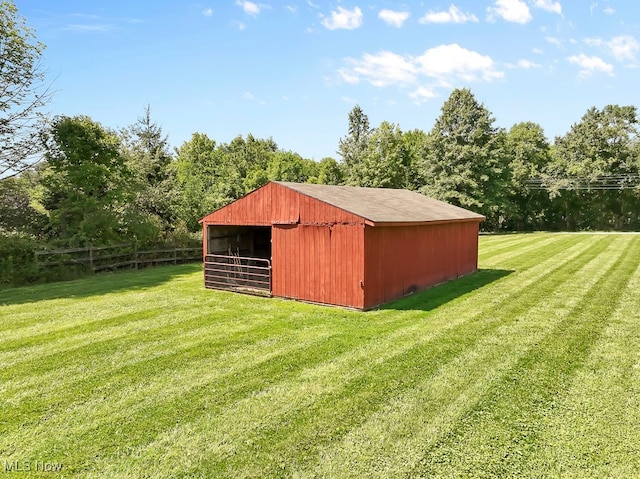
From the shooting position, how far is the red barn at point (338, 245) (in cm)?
959

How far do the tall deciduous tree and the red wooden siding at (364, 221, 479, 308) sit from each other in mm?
15761

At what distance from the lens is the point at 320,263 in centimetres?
1012

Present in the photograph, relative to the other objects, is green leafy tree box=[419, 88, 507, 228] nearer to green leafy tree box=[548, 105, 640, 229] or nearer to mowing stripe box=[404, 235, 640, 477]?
green leafy tree box=[548, 105, 640, 229]

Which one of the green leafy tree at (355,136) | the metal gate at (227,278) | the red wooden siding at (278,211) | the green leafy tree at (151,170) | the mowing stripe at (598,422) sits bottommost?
the mowing stripe at (598,422)

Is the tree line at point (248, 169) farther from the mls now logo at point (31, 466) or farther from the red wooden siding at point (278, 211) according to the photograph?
the mls now logo at point (31, 466)

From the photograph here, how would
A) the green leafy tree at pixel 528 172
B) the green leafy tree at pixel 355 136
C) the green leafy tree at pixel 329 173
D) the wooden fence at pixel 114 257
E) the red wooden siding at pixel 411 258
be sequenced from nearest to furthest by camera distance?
the red wooden siding at pixel 411 258 < the wooden fence at pixel 114 257 < the green leafy tree at pixel 528 172 < the green leafy tree at pixel 329 173 < the green leafy tree at pixel 355 136

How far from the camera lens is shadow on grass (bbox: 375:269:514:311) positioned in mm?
9984

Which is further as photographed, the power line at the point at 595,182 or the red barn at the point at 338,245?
the power line at the point at 595,182

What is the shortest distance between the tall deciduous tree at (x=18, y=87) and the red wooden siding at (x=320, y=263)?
42.8 ft

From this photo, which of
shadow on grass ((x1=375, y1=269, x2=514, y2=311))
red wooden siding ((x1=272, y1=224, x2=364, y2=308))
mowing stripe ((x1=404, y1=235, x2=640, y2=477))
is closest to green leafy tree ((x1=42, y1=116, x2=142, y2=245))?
red wooden siding ((x1=272, y1=224, x2=364, y2=308))

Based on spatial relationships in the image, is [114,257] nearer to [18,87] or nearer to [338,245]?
[18,87]

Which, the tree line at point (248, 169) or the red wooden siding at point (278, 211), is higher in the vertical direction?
the tree line at point (248, 169)

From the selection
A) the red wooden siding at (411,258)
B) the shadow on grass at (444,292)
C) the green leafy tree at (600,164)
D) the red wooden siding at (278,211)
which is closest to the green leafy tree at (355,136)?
the green leafy tree at (600,164)

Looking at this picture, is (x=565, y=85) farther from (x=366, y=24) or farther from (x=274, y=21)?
(x=274, y=21)
